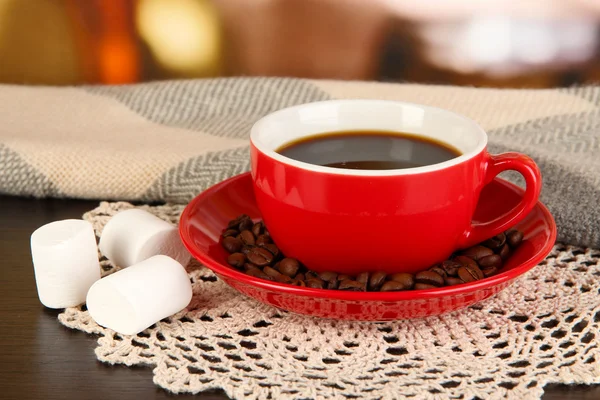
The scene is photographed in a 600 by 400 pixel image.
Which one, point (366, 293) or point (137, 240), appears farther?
Answer: point (137, 240)

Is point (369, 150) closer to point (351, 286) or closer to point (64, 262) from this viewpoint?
point (351, 286)

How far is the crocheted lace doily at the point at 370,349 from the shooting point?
1.94 ft

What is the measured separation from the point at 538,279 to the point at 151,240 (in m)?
0.38

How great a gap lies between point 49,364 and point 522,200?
44cm

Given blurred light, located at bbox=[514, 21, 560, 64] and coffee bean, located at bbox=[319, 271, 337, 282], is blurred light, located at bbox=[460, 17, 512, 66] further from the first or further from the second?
coffee bean, located at bbox=[319, 271, 337, 282]

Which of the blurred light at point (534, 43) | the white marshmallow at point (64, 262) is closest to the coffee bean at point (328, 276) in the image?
the white marshmallow at point (64, 262)

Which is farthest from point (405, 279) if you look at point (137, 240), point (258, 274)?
point (137, 240)

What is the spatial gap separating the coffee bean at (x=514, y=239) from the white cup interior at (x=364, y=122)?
3.6 inches

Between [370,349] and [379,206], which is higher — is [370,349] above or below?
below

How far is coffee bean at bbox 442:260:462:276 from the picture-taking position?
678 mm

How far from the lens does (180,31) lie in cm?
154

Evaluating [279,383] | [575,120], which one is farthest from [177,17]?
[279,383]

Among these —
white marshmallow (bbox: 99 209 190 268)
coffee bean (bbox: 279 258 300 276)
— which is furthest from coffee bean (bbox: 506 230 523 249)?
white marshmallow (bbox: 99 209 190 268)

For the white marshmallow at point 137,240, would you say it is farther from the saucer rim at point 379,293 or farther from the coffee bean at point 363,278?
the coffee bean at point 363,278
